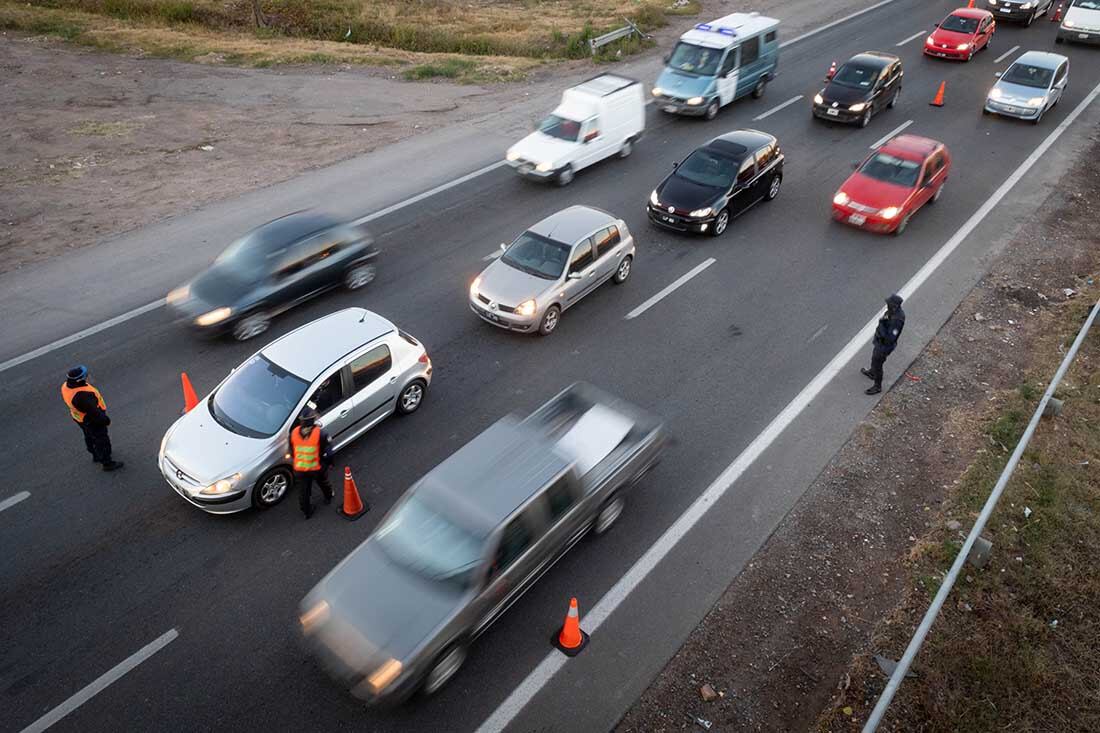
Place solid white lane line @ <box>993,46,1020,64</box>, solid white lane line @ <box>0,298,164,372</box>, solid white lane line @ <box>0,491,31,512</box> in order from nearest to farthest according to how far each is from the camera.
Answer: solid white lane line @ <box>0,491,31,512</box>, solid white lane line @ <box>0,298,164,372</box>, solid white lane line @ <box>993,46,1020,64</box>

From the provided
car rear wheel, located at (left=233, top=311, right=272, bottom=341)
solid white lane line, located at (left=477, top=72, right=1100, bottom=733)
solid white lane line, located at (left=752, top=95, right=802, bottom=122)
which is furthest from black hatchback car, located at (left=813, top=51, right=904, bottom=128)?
car rear wheel, located at (left=233, top=311, right=272, bottom=341)

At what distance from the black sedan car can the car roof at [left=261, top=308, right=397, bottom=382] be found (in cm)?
788

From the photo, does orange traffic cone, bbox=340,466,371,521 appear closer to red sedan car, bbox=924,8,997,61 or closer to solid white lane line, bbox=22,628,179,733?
solid white lane line, bbox=22,628,179,733

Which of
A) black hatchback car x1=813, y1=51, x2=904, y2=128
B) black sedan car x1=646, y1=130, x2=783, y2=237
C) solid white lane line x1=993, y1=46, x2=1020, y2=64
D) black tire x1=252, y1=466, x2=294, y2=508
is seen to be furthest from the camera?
solid white lane line x1=993, y1=46, x2=1020, y2=64

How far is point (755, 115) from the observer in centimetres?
2323

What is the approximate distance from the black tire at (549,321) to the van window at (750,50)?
13.8 m

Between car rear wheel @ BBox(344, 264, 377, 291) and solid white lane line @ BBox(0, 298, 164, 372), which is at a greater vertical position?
solid white lane line @ BBox(0, 298, 164, 372)

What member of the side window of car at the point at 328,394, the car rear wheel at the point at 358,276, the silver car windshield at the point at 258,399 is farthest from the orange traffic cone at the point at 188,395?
the car rear wheel at the point at 358,276

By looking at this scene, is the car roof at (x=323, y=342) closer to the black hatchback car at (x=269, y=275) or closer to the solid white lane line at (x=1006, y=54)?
the black hatchback car at (x=269, y=275)

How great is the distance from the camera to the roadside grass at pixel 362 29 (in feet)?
93.8

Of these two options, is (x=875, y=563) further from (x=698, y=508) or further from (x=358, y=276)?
(x=358, y=276)

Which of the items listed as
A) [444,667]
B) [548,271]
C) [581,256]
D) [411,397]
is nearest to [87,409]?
[411,397]

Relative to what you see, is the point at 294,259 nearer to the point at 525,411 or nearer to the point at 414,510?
the point at 525,411

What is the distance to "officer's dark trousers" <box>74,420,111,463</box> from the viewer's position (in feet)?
33.2
